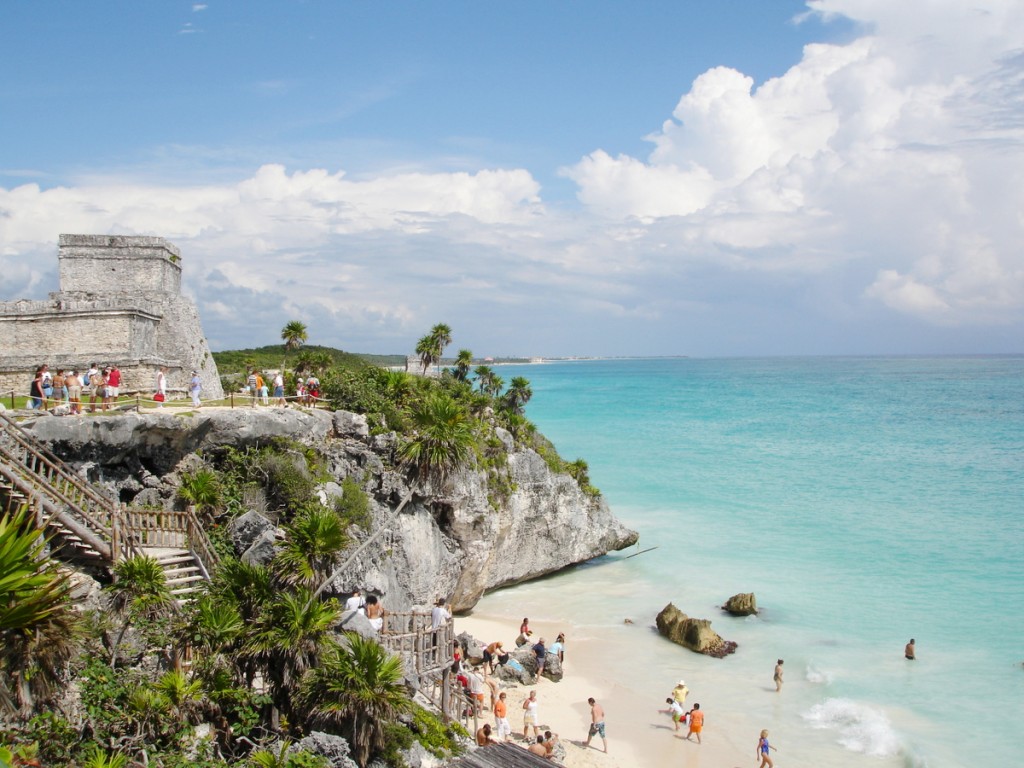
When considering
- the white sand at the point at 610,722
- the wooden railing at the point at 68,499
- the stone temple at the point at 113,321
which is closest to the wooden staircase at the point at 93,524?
the wooden railing at the point at 68,499

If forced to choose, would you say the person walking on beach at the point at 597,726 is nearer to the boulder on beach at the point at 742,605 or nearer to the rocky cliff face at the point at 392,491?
the rocky cliff face at the point at 392,491

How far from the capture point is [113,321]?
22.8m

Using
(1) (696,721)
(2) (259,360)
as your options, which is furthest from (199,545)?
(2) (259,360)

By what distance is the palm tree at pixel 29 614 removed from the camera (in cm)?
702

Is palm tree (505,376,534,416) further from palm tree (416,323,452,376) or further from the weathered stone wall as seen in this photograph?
the weathered stone wall

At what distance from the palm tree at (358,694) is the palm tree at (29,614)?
4.20 meters

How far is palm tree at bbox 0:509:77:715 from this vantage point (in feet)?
23.0

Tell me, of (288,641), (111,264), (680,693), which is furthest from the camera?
(111,264)

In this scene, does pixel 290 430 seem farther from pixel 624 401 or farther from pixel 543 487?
pixel 624 401

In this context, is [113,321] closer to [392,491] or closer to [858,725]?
[392,491]

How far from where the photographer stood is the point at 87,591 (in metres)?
13.4

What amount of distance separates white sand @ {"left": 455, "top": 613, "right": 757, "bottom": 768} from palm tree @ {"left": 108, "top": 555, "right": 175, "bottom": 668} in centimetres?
842

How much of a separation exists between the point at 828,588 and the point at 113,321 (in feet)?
92.0

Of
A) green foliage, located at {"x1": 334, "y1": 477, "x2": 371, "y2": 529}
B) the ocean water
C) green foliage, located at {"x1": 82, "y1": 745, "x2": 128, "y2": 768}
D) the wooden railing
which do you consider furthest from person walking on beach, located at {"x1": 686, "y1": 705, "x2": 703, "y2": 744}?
the wooden railing
